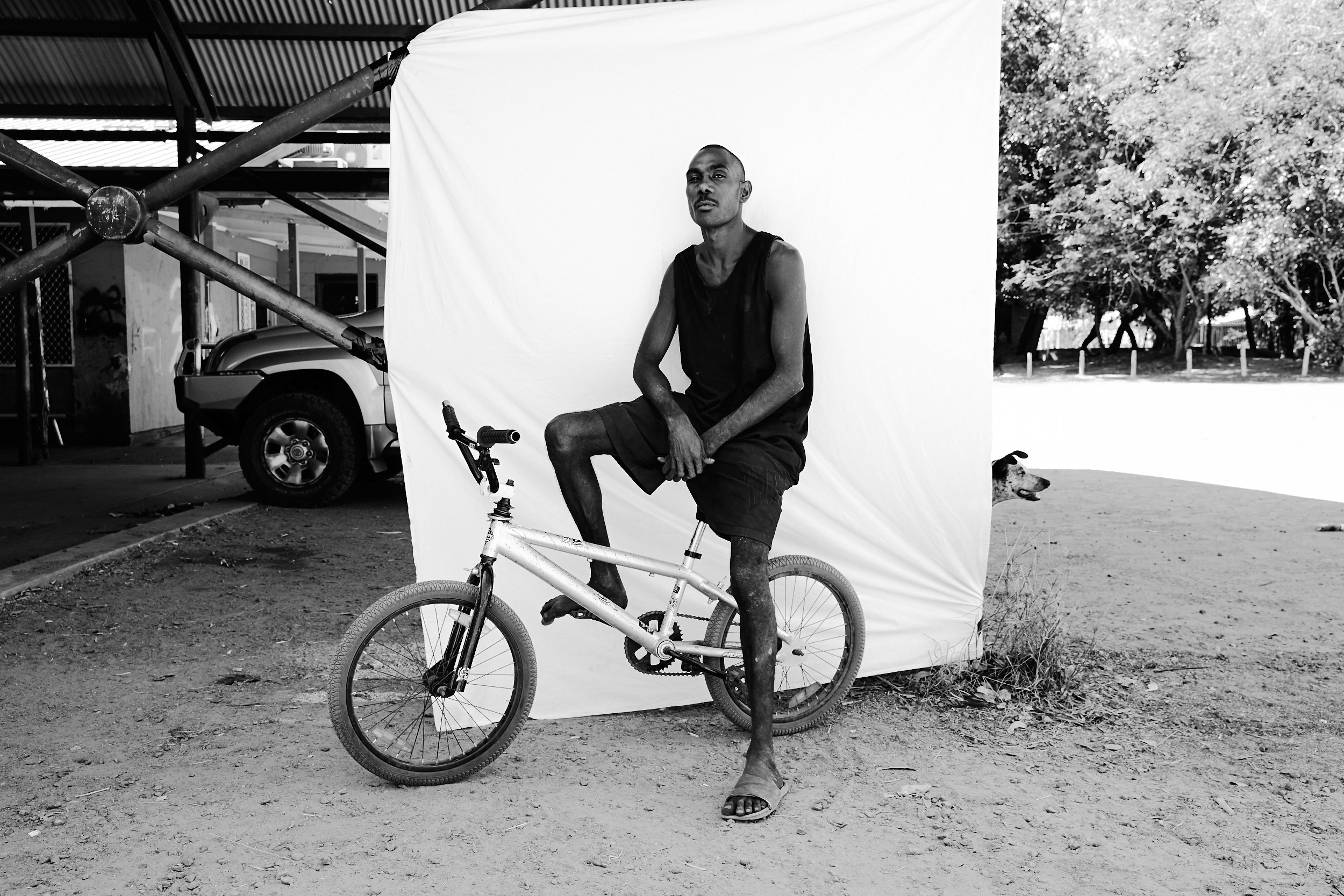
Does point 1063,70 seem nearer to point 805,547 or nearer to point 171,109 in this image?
point 171,109

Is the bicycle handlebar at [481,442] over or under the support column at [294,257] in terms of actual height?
under

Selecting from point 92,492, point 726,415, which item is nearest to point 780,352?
point 726,415

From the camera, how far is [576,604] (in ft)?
13.1

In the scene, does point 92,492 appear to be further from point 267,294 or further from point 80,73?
point 267,294

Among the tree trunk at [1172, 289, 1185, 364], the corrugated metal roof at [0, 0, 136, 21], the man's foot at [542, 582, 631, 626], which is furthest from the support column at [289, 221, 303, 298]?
the tree trunk at [1172, 289, 1185, 364]

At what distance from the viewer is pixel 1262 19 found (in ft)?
94.2

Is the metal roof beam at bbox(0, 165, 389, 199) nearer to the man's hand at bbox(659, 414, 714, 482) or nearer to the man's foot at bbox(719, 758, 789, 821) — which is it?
the man's hand at bbox(659, 414, 714, 482)

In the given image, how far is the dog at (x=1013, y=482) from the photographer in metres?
6.20

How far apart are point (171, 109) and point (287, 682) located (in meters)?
6.81

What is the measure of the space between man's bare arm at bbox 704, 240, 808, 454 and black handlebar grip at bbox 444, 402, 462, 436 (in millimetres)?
784

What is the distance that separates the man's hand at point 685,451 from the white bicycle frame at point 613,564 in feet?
0.96

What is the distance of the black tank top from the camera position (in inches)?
155

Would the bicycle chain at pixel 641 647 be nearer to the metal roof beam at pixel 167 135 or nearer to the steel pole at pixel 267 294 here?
the steel pole at pixel 267 294

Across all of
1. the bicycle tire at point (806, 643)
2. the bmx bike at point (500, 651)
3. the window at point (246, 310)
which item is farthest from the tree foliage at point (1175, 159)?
the bmx bike at point (500, 651)
